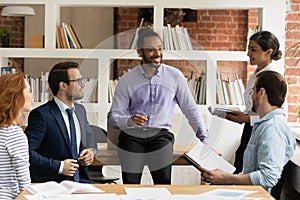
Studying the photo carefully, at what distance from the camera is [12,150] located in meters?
2.82

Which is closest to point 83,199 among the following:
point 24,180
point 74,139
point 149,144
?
point 24,180

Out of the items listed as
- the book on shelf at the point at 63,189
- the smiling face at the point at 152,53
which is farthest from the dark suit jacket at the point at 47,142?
the smiling face at the point at 152,53

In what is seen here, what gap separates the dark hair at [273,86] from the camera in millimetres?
3174

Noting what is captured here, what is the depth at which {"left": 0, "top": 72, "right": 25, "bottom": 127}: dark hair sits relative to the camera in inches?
115

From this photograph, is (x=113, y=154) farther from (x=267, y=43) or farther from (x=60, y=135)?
(x=267, y=43)

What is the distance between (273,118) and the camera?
10.4 feet

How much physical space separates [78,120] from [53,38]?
1.78 meters

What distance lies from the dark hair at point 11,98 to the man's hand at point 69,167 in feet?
1.64

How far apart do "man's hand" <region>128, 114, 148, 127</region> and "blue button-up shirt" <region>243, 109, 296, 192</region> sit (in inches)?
29.9

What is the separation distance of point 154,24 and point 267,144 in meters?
2.41

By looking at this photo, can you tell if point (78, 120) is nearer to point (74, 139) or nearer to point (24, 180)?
→ point (74, 139)

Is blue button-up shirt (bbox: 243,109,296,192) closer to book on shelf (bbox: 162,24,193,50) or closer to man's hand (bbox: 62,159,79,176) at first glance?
man's hand (bbox: 62,159,79,176)

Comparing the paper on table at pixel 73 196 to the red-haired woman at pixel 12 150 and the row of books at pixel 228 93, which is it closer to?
the red-haired woman at pixel 12 150

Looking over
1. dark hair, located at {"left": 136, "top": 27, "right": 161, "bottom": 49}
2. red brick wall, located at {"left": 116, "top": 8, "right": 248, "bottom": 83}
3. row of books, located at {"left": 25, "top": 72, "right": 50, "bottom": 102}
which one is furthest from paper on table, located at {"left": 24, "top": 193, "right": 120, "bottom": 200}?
red brick wall, located at {"left": 116, "top": 8, "right": 248, "bottom": 83}
